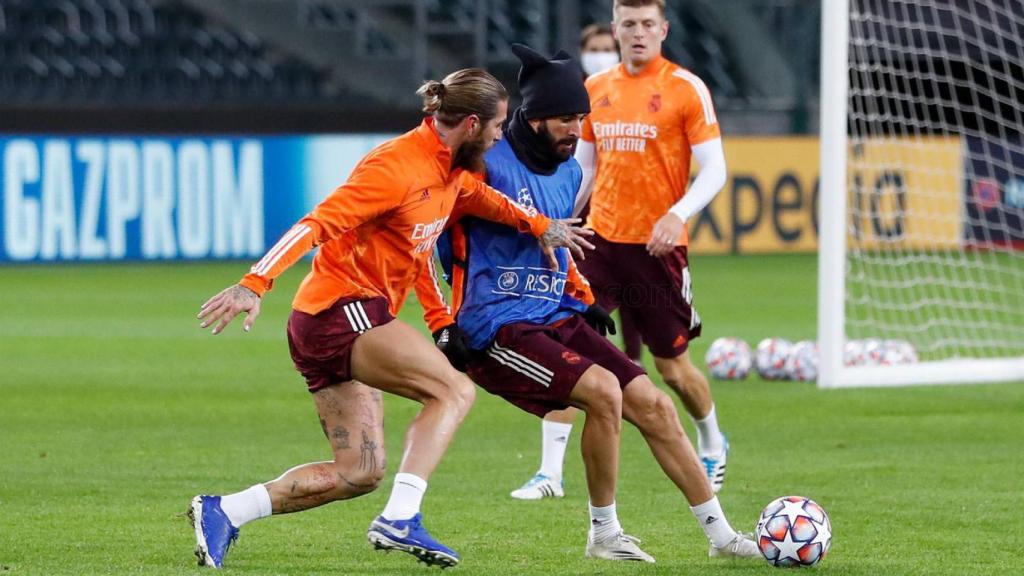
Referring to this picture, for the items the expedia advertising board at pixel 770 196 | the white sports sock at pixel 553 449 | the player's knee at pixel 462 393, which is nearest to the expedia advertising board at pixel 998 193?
the expedia advertising board at pixel 770 196

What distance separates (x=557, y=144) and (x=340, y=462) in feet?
Answer: 4.45

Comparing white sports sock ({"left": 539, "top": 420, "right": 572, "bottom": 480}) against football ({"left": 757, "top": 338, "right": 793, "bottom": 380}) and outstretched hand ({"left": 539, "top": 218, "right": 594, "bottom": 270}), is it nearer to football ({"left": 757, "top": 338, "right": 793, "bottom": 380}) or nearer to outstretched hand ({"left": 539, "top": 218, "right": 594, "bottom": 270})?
outstretched hand ({"left": 539, "top": 218, "right": 594, "bottom": 270})

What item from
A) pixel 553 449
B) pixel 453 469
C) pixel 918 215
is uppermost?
pixel 553 449

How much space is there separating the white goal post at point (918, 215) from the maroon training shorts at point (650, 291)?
3227mm

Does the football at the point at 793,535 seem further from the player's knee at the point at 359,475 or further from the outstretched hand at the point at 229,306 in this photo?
the outstretched hand at the point at 229,306

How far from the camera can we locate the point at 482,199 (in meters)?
6.10

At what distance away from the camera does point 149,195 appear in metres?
20.6

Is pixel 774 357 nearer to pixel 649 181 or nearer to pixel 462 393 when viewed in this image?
pixel 649 181

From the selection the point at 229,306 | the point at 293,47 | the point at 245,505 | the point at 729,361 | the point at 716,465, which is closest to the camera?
the point at 229,306

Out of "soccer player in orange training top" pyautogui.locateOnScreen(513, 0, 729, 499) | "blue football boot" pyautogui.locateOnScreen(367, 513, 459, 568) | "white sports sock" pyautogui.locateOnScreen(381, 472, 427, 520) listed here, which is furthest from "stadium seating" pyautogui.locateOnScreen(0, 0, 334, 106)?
"blue football boot" pyautogui.locateOnScreen(367, 513, 459, 568)

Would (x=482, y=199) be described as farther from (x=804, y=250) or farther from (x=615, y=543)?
(x=804, y=250)

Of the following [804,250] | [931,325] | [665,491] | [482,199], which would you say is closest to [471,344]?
[482,199]

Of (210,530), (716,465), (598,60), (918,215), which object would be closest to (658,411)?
(210,530)

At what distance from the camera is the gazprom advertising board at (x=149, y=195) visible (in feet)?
66.4
